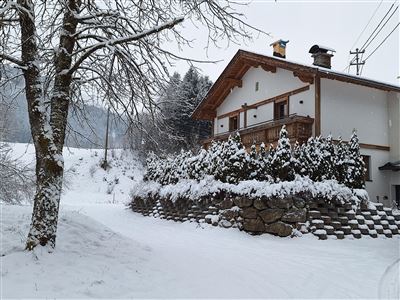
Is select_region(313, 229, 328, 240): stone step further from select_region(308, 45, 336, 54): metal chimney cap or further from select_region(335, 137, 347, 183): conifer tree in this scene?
select_region(308, 45, 336, 54): metal chimney cap

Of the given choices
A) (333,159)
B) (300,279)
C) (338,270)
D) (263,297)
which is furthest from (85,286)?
(333,159)

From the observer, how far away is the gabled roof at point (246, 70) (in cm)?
1623

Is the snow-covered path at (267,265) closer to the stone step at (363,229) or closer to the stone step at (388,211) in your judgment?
the stone step at (363,229)

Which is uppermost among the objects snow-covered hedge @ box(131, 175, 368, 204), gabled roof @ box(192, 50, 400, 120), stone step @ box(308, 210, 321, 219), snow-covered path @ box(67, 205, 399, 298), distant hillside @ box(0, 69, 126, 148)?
gabled roof @ box(192, 50, 400, 120)

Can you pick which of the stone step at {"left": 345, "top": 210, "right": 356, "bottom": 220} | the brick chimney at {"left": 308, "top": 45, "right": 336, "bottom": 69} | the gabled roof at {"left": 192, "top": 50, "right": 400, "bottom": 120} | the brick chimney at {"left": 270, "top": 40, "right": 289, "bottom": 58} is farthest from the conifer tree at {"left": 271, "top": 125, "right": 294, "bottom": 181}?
the brick chimney at {"left": 270, "top": 40, "right": 289, "bottom": 58}

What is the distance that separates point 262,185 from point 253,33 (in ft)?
15.9

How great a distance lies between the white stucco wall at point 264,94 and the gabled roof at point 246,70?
0.40m

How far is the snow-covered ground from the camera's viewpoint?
4965mm

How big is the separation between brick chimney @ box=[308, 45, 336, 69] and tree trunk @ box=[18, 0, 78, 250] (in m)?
15.8

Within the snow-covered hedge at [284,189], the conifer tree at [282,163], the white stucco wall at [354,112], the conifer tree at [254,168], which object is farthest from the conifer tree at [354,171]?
the white stucco wall at [354,112]

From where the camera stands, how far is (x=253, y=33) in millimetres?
6961

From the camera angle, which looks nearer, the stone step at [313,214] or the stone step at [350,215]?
the stone step at [313,214]

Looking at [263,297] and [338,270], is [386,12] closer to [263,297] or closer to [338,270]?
[338,270]

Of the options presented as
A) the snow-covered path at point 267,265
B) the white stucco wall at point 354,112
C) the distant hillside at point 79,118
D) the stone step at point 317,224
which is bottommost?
the snow-covered path at point 267,265
